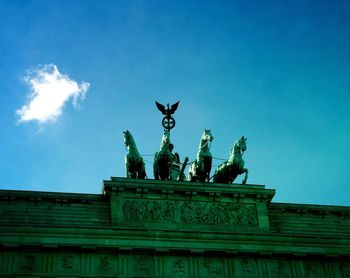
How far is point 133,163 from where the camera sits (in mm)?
22766

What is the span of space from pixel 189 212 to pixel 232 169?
246 cm

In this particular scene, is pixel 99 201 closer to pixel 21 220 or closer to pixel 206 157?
pixel 21 220

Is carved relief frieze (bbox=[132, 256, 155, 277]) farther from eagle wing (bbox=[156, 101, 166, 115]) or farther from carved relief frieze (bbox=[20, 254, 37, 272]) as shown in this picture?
eagle wing (bbox=[156, 101, 166, 115])

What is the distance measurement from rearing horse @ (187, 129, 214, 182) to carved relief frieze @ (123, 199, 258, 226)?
4.62ft

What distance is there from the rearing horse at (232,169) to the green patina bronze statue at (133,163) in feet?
8.77

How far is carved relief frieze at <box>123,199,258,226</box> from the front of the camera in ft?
70.8

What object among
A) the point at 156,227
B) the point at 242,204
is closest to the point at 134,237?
the point at 156,227

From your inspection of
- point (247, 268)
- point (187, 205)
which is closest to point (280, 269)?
point (247, 268)

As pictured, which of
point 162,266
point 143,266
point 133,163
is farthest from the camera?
point 133,163

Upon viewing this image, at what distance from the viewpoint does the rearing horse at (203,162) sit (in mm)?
23359

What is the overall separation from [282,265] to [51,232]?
724cm

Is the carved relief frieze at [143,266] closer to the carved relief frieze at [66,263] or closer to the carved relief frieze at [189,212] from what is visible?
the carved relief frieze at [189,212]

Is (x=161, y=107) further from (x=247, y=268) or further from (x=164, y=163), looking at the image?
(x=247, y=268)

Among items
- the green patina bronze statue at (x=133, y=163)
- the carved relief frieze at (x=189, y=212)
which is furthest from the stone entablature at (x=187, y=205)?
the green patina bronze statue at (x=133, y=163)
